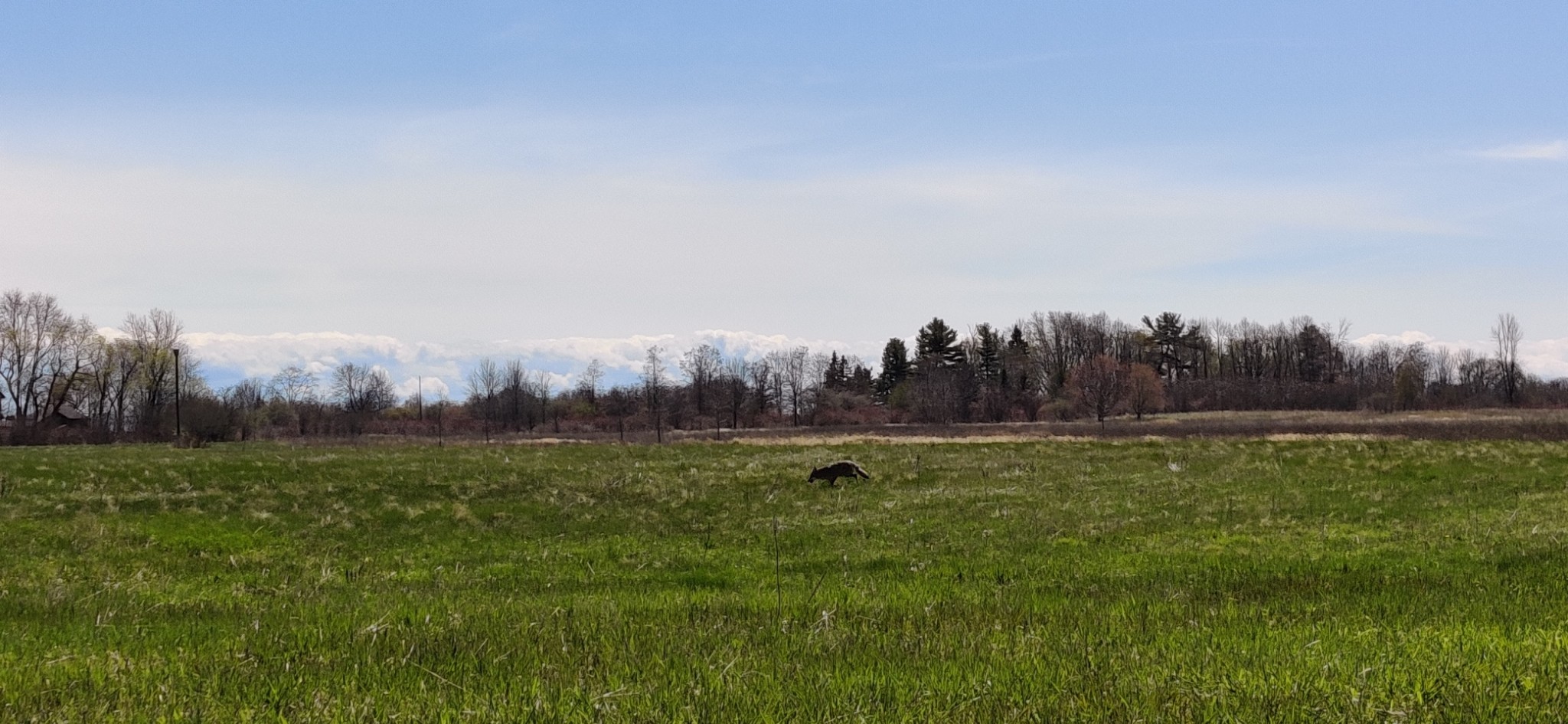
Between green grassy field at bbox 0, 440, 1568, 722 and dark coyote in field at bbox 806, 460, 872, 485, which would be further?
dark coyote in field at bbox 806, 460, 872, 485

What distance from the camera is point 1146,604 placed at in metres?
8.01

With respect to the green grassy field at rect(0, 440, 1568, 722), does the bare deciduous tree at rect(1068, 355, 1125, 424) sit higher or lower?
higher

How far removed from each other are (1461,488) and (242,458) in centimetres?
3707

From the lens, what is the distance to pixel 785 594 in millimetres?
10156

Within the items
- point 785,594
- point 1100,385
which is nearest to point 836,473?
point 785,594

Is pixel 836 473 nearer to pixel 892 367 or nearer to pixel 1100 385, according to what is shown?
pixel 1100 385

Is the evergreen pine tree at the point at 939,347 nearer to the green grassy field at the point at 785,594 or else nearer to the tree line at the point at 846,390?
the tree line at the point at 846,390

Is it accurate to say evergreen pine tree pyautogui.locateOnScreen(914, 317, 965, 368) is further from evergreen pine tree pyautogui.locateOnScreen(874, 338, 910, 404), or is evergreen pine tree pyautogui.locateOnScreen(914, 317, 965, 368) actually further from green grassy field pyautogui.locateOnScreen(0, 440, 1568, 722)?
green grassy field pyautogui.locateOnScreen(0, 440, 1568, 722)

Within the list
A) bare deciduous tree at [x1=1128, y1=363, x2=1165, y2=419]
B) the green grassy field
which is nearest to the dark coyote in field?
the green grassy field

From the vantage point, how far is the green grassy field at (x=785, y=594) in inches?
172

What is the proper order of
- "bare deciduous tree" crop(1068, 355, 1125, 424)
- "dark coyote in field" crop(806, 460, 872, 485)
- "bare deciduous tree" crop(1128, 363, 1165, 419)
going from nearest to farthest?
"dark coyote in field" crop(806, 460, 872, 485) → "bare deciduous tree" crop(1068, 355, 1125, 424) → "bare deciduous tree" crop(1128, 363, 1165, 419)

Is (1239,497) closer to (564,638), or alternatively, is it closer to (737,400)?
(564,638)

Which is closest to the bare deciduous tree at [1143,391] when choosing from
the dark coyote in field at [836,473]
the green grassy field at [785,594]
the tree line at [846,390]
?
the tree line at [846,390]

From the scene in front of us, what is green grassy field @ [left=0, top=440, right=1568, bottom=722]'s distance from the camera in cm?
438
